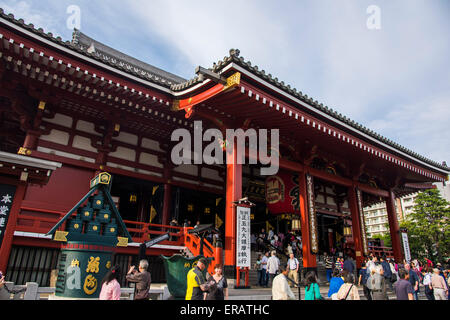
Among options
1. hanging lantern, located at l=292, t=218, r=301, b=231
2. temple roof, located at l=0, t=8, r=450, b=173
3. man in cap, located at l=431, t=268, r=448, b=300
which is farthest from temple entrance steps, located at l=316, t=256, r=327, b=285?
temple roof, located at l=0, t=8, r=450, b=173

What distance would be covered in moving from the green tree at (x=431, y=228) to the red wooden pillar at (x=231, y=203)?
29315 millimetres

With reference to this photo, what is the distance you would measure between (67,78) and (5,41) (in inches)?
70.0

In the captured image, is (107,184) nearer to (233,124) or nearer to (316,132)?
(233,124)

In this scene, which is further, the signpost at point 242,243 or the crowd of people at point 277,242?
the crowd of people at point 277,242

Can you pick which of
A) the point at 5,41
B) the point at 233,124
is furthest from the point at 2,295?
the point at 233,124

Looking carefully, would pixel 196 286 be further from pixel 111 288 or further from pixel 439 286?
pixel 439 286

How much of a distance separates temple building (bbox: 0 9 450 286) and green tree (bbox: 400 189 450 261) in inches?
808

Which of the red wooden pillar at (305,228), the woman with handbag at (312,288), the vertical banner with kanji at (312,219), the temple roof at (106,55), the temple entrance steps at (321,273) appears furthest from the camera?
the temple entrance steps at (321,273)

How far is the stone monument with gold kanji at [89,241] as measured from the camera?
5105 mm

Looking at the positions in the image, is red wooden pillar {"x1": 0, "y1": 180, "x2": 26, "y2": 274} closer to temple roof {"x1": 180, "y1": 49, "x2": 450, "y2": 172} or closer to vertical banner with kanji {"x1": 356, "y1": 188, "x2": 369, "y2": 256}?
temple roof {"x1": 180, "y1": 49, "x2": 450, "y2": 172}

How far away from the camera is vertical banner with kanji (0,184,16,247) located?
7.38 m

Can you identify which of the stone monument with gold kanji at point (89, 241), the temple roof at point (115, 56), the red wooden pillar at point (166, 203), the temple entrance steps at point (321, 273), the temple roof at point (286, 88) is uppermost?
the temple roof at point (115, 56)

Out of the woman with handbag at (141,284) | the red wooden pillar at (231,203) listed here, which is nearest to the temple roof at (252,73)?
the red wooden pillar at (231,203)

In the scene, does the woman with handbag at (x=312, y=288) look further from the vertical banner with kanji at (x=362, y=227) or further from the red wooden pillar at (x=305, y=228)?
the vertical banner with kanji at (x=362, y=227)
